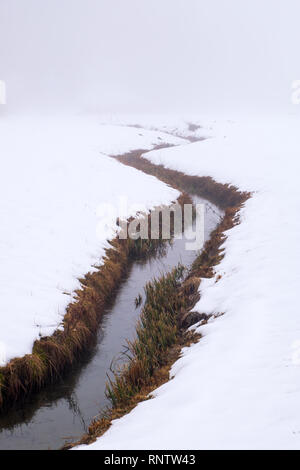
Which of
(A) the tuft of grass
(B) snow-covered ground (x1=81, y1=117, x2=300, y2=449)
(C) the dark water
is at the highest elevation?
(B) snow-covered ground (x1=81, y1=117, x2=300, y2=449)

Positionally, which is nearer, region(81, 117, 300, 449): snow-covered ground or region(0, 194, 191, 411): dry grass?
region(81, 117, 300, 449): snow-covered ground

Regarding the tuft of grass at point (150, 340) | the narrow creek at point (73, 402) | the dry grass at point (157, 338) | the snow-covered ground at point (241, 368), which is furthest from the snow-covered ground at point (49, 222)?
the snow-covered ground at point (241, 368)

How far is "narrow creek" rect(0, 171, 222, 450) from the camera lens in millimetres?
5465

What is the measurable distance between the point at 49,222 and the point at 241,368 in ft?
29.3

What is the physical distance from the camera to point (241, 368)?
17.0 ft

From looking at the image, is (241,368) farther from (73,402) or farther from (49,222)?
(49,222)

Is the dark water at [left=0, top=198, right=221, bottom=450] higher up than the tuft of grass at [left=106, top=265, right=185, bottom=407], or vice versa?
the tuft of grass at [left=106, top=265, right=185, bottom=407]

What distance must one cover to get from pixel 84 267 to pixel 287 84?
12755cm

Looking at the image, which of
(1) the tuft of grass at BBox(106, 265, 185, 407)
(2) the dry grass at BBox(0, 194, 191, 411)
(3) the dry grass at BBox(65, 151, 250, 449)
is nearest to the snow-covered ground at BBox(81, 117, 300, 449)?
(3) the dry grass at BBox(65, 151, 250, 449)

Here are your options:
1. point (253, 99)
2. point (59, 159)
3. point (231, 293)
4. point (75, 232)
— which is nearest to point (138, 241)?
point (75, 232)

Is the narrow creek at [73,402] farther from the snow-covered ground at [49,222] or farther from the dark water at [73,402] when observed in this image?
the snow-covered ground at [49,222]

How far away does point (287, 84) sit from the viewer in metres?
116

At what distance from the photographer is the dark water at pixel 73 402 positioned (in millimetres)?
5465

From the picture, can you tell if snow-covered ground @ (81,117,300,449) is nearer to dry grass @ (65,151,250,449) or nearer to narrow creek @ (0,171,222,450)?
dry grass @ (65,151,250,449)
